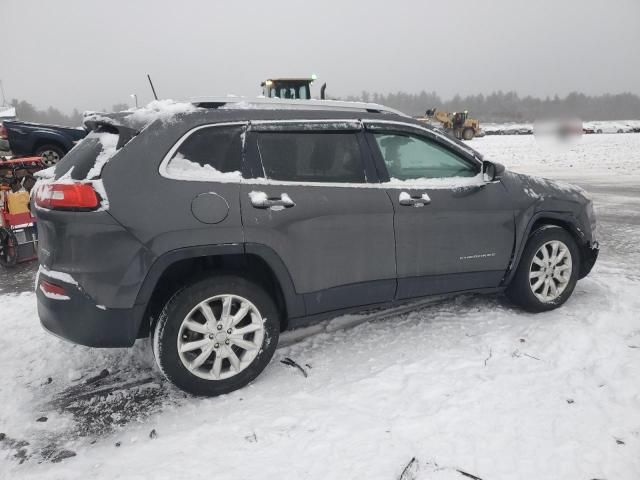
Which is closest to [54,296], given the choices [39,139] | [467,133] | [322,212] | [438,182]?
[322,212]

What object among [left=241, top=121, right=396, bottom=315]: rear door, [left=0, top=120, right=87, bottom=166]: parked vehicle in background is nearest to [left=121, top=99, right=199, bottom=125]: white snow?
[left=241, top=121, right=396, bottom=315]: rear door

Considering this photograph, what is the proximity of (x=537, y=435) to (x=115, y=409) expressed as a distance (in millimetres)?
2469

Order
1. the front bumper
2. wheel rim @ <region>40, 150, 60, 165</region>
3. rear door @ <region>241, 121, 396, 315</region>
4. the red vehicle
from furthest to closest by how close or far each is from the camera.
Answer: wheel rim @ <region>40, 150, 60, 165</region> → the red vehicle → the front bumper → rear door @ <region>241, 121, 396, 315</region>

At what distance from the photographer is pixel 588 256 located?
429 centimetres

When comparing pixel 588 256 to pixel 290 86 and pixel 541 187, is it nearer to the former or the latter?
pixel 541 187

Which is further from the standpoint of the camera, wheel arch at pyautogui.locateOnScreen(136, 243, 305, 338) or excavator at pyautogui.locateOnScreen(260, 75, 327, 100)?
excavator at pyautogui.locateOnScreen(260, 75, 327, 100)

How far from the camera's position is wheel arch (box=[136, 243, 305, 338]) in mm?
2750

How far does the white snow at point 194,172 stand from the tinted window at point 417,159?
119 cm

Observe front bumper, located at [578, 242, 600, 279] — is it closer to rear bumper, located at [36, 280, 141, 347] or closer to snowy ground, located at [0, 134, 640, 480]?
snowy ground, located at [0, 134, 640, 480]

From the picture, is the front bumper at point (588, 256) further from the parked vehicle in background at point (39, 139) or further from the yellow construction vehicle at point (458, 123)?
the yellow construction vehicle at point (458, 123)

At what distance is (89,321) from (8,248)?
4.28 m

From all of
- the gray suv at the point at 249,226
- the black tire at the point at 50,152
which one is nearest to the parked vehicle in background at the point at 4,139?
the black tire at the point at 50,152

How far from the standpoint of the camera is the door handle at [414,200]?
3.37m

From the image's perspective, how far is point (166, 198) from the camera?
2.72m
